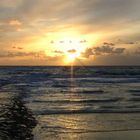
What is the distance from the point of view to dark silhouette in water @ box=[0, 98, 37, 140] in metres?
11.8

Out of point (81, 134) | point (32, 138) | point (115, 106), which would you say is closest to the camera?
point (32, 138)

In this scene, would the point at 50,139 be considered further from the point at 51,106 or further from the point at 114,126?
the point at 51,106

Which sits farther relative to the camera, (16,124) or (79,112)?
(79,112)

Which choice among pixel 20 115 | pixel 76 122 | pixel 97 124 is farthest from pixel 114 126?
pixel 20 115

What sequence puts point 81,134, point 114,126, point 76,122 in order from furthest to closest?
point 76,122
point 114,126
point 81,134

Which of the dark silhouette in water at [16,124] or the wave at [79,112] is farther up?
the dark silhouette in water at [16,124]

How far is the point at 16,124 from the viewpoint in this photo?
1370 centimetres

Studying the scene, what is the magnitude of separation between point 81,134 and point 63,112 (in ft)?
18.2

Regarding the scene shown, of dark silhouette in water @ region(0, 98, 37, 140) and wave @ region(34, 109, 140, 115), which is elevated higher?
dark silhouette in water @ region(0, 98, 37, 140)

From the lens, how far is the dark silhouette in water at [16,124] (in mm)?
11828

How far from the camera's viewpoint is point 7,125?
1343 cm

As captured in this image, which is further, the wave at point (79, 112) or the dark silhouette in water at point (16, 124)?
the wave at point (79, 112)

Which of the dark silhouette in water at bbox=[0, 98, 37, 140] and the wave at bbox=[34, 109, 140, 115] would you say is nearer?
the dark silhouette in water at bbox=[0, 98, 37, 140]

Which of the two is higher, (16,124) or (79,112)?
(16,124)
